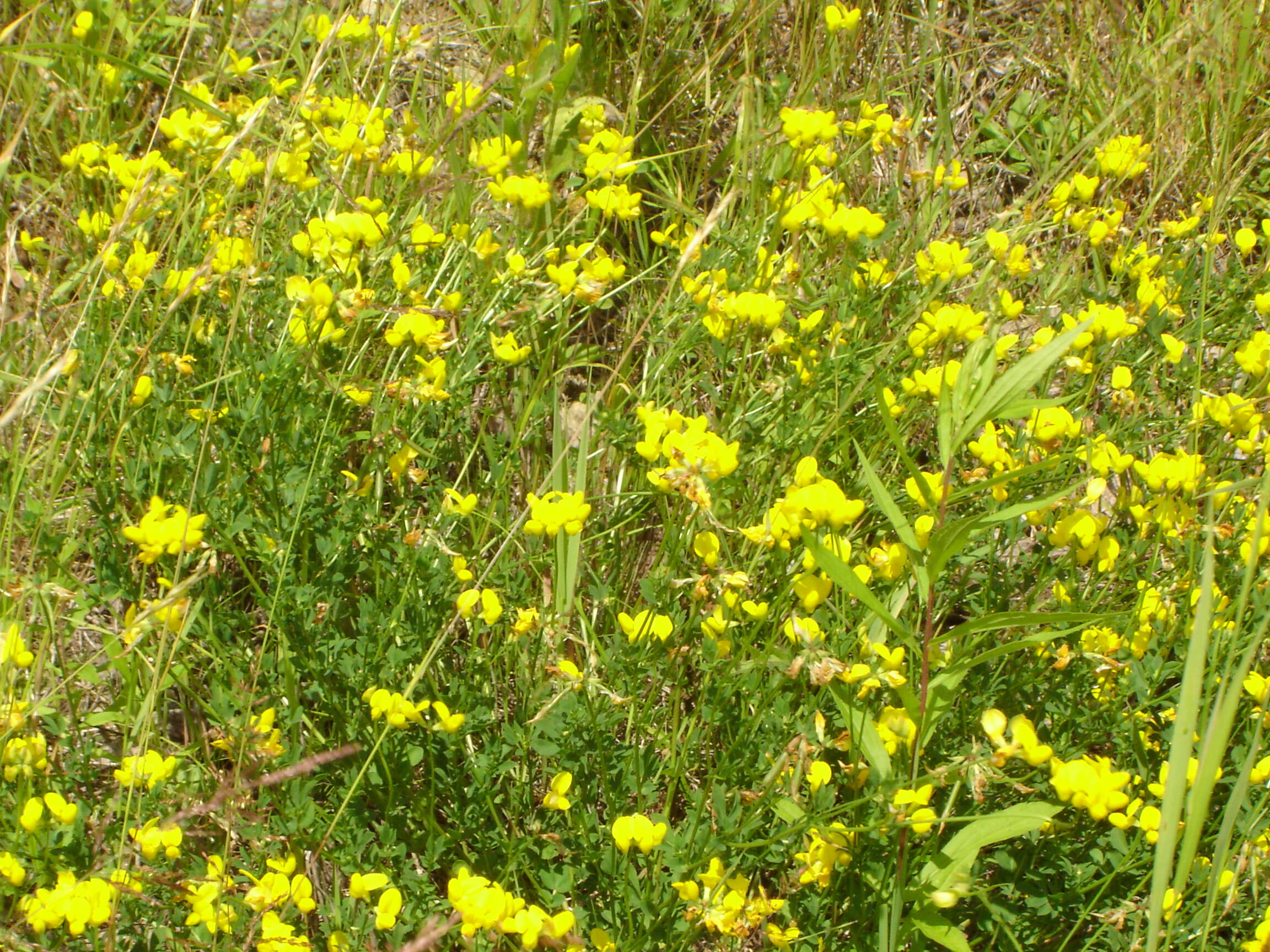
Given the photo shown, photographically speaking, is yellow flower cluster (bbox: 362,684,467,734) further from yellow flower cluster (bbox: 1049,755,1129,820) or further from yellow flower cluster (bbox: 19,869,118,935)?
yellow flower cluster (bbox: 1049,755,1129,820)

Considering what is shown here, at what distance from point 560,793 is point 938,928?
580mm

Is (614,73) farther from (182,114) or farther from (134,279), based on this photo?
(134,279)

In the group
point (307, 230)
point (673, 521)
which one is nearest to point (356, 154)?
point (307, 230)

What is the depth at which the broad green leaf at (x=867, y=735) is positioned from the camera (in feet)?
5.17

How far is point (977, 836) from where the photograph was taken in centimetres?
159

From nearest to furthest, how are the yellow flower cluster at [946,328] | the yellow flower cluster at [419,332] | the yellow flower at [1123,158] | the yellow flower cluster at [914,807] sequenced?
1. the yellow flower cluster at [914,807]
2. the yellow flower cluster at [419,332]
3. the yellow flower cluster at [946,328]
4. the yellow flower at [1123,158]

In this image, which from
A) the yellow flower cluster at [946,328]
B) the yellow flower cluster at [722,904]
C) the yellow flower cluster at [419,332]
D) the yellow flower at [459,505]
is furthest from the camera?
the yellow flower cluster at [946,328]

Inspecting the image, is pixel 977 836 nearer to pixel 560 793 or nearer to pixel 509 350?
pixel 560 793

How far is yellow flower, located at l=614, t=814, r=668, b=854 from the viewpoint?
154 centimetres

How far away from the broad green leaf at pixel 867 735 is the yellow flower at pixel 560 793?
43 centimetres

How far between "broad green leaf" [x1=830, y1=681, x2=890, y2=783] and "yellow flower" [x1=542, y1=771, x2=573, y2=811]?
426mm

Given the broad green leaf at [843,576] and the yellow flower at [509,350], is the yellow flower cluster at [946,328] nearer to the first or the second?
the yellow flower at [509,350]

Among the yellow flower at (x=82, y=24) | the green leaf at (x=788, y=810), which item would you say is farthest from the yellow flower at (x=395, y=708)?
the yellow flower at (x=82, y=24)

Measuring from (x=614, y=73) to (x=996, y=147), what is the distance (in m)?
1.30
